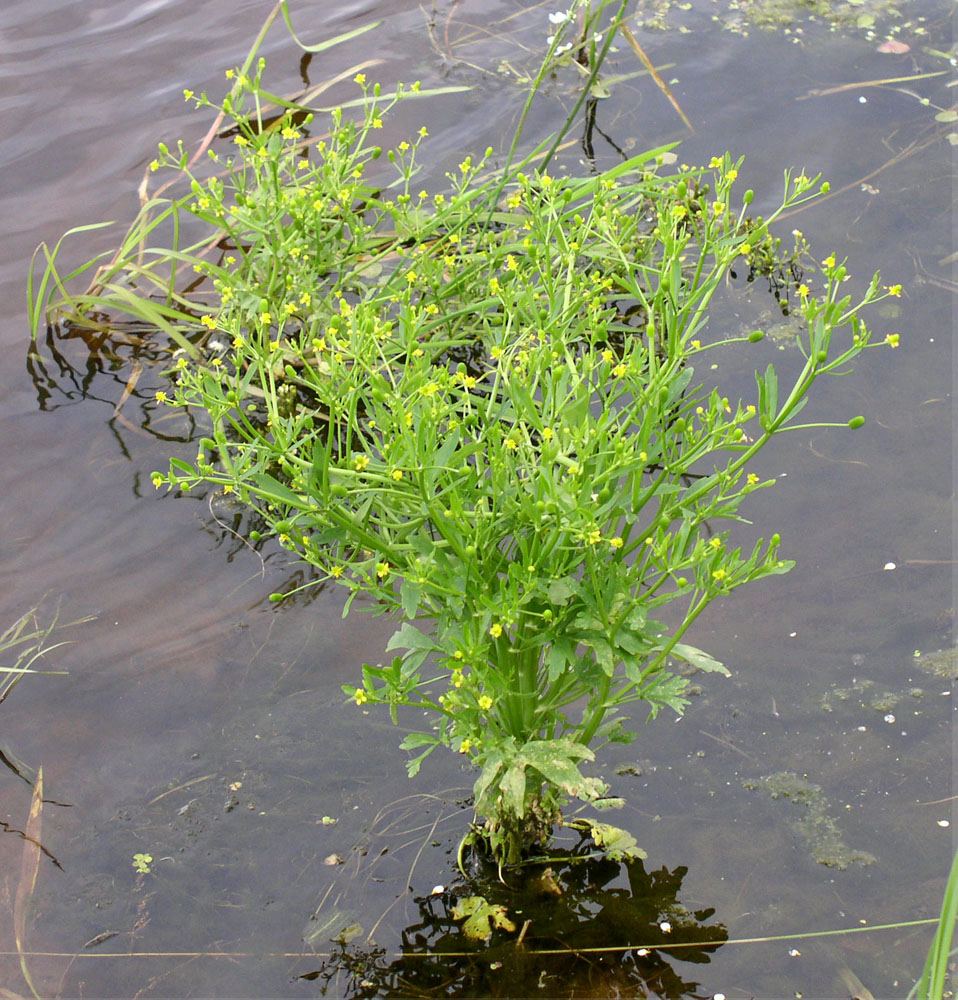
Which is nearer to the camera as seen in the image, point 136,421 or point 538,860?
point 538,860

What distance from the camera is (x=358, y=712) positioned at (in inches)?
112

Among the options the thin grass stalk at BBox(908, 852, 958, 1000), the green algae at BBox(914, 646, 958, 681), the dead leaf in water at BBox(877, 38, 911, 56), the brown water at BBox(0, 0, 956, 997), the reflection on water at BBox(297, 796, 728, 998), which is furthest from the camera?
the dead leaf in water at BBox(877, 38, 911, 56)

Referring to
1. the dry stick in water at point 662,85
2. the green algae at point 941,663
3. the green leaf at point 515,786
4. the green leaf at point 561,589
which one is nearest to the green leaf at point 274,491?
the green leaf at point 561,589

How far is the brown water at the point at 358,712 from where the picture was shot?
2.39 metres

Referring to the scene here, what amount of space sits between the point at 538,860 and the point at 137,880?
37.3 inches

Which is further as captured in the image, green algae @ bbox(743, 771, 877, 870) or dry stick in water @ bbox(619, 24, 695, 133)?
dry stick in water @ bbox(619, 24, 695, 133)

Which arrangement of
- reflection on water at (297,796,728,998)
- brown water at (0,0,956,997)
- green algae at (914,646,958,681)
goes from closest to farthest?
reflection on water at (297,796,728,998) < brown water at (0,0,956,997) < green algae at (914,646,958,681)

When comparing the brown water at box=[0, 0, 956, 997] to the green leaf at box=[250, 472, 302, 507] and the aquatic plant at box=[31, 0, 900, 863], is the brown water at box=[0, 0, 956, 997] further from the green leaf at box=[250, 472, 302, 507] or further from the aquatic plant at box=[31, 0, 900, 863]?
the green leaf at box=[250, 472, 302, 507]

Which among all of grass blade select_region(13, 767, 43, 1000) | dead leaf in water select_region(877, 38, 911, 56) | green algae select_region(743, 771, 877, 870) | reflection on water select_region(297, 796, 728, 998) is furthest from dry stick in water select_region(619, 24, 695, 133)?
grass blade select_region(13, 767, 43, 1000)

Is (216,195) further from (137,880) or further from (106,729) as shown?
(137,880)

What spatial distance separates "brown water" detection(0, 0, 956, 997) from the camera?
2395 mm

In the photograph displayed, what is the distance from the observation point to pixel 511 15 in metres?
5.36

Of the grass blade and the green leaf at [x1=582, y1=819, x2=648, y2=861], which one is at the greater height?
the grass blade

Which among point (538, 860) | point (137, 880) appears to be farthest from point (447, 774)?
point (137, 880)
